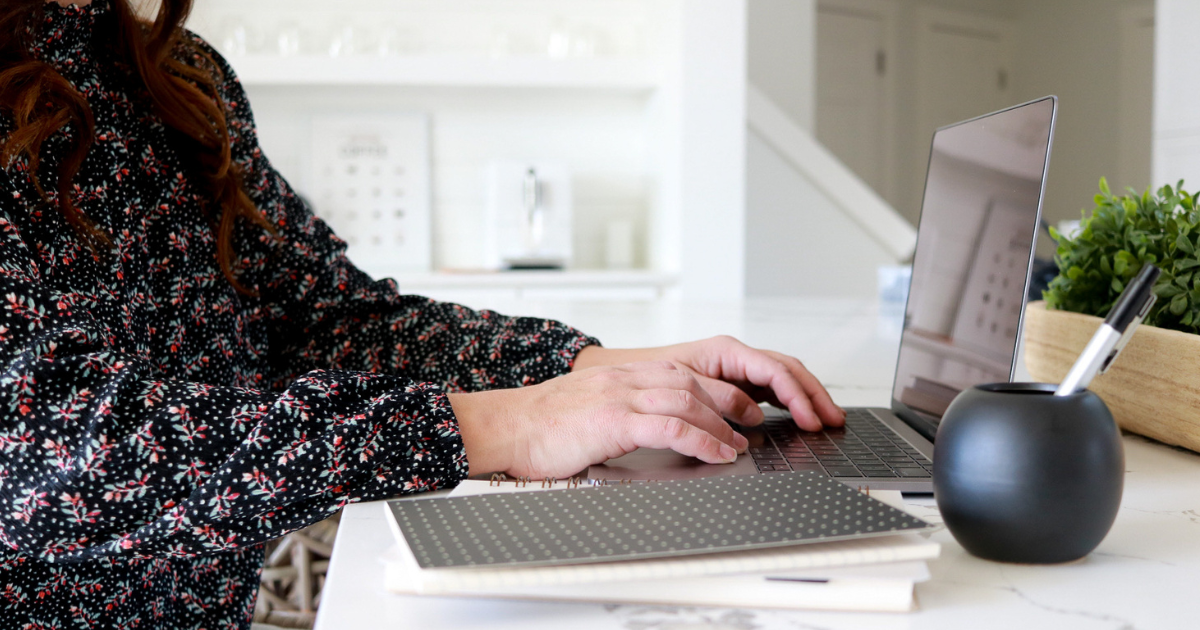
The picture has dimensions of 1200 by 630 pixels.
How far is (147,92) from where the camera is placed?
34.4 inches

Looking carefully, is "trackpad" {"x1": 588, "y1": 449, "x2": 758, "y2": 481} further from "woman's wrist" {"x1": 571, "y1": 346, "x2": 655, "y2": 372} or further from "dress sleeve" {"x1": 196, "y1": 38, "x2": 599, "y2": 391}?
"dress sleeve" {"x1": 196, "y1": 38, "x2": 599, "y2": 391}

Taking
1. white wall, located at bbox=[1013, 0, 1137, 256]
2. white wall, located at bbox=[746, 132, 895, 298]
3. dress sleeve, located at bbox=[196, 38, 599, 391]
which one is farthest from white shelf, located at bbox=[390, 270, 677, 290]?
white wall, located at bbox=[1013, 0, 1137, 256]

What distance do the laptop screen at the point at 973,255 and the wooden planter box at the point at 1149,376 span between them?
0.10 m

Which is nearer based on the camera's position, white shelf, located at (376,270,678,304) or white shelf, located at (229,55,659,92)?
white shelf, located at (376,270,678,304)

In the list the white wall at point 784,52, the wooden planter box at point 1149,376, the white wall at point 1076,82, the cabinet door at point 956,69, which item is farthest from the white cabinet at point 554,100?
the white wall at point 1076,82

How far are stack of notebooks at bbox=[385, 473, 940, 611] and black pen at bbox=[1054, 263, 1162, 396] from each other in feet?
0.33

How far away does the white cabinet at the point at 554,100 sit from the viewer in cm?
302

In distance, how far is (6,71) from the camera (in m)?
Answer: 0.69

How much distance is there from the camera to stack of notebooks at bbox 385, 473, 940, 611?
1.24 feet

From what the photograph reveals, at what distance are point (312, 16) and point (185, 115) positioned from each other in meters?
2.78

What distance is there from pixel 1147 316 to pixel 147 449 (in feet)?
2.33

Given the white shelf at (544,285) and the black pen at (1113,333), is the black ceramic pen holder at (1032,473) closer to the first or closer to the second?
the black pen at (1113,333)

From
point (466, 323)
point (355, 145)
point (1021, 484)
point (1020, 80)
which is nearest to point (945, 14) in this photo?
point (1020, 80)

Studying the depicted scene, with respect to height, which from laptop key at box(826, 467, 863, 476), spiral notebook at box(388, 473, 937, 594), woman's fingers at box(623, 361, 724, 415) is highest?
woman's fingers at box(623, 361, 724, 415)
